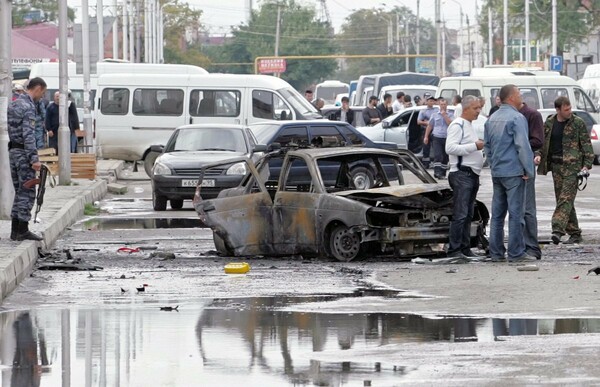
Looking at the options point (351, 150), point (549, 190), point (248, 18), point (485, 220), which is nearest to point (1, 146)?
point (351, 150)

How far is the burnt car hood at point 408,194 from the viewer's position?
15367 millimetres

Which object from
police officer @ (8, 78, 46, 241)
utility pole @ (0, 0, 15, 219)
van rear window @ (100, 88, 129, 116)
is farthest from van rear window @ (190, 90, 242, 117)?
police officer @ (8, 78, 46, 241)

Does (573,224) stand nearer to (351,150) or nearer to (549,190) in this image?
(351,150)

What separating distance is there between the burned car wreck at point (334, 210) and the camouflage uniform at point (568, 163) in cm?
171

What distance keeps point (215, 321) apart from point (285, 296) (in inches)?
66.5

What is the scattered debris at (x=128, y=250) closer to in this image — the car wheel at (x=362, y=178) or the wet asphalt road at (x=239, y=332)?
the wet asphalt road at (x=239, y=332)

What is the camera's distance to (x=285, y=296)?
41.5 ft

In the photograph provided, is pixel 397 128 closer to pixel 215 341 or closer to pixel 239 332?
pixel 239 332

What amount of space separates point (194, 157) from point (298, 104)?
37.3 feet

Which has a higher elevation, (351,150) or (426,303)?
(351,150)

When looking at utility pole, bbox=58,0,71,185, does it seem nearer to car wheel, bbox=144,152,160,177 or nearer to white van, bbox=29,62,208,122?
car wheel, bbox=144,152,160,177

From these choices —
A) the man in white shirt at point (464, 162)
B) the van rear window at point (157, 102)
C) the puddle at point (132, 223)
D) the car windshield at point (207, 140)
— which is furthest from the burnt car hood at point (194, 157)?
the van rear window at point (157, 102)

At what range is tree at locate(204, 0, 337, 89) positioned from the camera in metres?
153

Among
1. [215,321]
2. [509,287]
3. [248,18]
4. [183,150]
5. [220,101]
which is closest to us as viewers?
[215,321]
